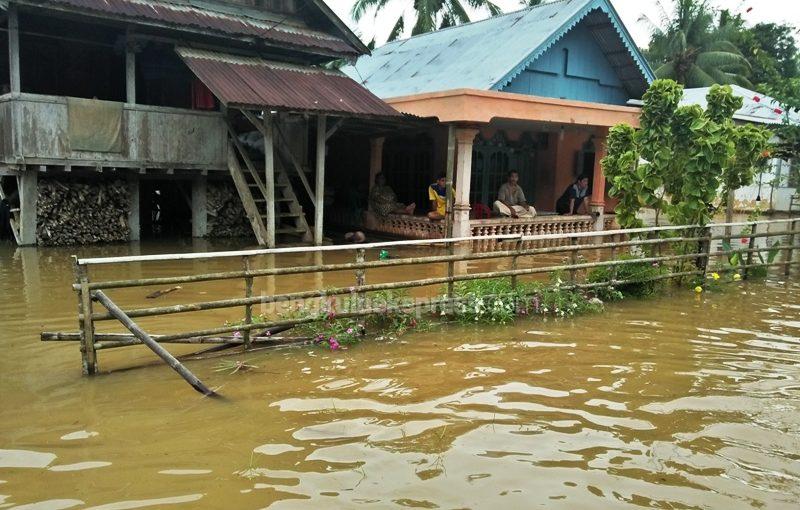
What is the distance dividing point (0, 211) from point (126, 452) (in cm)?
1149

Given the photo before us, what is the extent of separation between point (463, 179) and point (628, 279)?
5.04m

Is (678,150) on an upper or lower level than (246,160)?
upper

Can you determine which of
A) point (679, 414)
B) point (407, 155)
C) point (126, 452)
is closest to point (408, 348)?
point (679, 414)

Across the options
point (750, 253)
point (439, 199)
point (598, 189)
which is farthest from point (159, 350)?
point (598, 189)


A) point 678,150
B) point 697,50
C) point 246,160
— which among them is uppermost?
point 697,50

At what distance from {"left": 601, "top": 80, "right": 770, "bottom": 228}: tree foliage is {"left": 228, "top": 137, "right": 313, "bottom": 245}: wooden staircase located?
632 cm

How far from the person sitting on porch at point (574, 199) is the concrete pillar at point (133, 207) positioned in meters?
9.97

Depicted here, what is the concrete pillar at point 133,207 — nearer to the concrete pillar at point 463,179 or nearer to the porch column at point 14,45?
the porch column at point 14,45

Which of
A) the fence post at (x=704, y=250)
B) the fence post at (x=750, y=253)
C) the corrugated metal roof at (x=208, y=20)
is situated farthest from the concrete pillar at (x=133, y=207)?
the fence post at (x=750, y=253)

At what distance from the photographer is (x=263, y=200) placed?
12.9 meters

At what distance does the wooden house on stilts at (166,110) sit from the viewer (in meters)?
11.2

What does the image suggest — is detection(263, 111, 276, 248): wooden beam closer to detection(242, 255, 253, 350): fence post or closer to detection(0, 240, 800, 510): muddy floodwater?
detection(0, 240, 800, 510): muddy floodwater

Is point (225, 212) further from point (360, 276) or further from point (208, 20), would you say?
point (360, 276)

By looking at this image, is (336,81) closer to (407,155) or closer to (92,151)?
(407,155)
